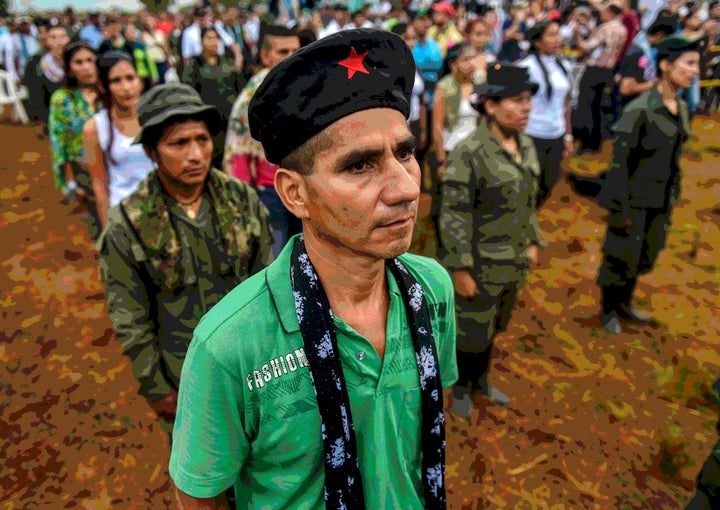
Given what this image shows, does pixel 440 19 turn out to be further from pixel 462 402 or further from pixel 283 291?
pixel 283 291

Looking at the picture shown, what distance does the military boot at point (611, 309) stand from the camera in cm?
492

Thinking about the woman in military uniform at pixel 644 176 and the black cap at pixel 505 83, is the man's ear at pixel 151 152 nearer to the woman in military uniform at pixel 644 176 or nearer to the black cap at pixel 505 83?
the black cap at pixel 505 83

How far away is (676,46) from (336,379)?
13.8 feet

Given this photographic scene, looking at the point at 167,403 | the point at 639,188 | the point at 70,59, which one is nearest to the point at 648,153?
the point at 639,188

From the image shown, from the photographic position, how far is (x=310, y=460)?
141 cm

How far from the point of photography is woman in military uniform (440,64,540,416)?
3.50 metres

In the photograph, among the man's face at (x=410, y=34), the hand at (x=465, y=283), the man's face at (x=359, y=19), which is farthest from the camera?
the man's face at (x=359, y=19)

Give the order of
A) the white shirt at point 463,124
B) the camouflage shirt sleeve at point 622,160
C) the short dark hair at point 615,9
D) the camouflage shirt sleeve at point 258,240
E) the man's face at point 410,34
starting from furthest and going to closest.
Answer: the man's face at point 410,34, the short dark hair at point 615,9, the white shirt at point 463,124, the camouflage shirt sleeve at point 622,160, the camouflage shirt sleeve at point 258,240

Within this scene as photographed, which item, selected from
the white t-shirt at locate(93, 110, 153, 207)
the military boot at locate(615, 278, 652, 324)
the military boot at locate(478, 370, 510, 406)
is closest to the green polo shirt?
the military boot at locate(478, 370, 510, 406)

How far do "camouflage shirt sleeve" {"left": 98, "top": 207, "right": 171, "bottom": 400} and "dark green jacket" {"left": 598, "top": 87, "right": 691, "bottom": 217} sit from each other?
3.91 metres

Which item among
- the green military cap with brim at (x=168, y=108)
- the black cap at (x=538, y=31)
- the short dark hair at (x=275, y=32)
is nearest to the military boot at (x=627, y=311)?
the black cap at (x=538, y=31)

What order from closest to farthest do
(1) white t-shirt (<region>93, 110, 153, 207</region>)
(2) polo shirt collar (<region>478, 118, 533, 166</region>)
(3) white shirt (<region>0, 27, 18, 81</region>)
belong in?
(2) polo shirt collar (<region>478, 118, 533, 166</region>) < (1) white t-shirt (<region>93, 110, 153, 207</region>) < (3) white shirt (<region>0, 27, 18, 81</region>)

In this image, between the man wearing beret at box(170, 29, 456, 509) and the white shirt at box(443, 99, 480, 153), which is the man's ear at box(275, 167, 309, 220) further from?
the white shirt at box(443, 99, 480, 153)

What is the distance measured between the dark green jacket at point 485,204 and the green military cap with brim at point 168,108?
162cm
